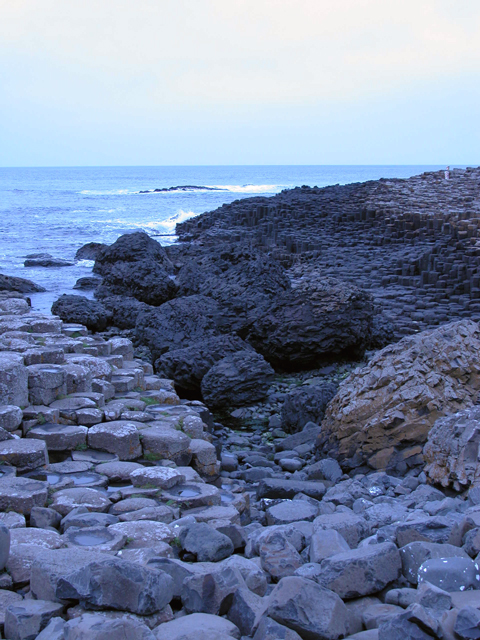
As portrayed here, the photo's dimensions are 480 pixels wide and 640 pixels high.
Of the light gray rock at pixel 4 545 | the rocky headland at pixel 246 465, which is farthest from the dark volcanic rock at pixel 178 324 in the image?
the light gray rock at pixel 4 545

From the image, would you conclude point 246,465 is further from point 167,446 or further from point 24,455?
point 24,455

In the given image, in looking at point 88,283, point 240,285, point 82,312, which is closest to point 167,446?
point 240,285

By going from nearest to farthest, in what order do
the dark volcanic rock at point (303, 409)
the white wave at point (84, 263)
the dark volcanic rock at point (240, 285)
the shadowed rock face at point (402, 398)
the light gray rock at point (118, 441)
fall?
the light gray rock at point (118, 441), the shadowed rock face at point (402, 398), the dark volcanic rock at point (303, 409), the dark volcanic rock at point (240, 285), the white wave at point (84, 263)

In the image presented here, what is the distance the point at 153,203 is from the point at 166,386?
66.5 meters

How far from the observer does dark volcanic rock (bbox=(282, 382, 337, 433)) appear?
8836 mm

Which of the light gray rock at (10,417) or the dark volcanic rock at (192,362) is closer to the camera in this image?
the light gray rock at (10,417)

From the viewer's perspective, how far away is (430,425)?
6590mm

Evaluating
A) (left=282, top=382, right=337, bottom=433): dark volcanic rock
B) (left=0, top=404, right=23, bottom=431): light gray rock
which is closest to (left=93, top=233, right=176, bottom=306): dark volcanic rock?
(left=282, top=382, right=337, bottom=433): dark volcanic rock

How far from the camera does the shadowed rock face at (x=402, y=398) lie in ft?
21.9

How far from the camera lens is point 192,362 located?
10.1 meters

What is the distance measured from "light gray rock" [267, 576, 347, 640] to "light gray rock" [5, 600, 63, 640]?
1.07m

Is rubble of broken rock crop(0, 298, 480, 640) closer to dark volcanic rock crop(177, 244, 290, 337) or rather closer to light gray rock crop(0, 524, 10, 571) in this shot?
light gray rock crop(0, 524, 10, 571)

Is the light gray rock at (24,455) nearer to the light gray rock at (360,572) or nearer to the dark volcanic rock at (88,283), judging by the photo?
→ the light gray rock at (360,572)

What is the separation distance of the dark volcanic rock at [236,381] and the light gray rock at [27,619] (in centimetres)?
647
